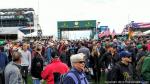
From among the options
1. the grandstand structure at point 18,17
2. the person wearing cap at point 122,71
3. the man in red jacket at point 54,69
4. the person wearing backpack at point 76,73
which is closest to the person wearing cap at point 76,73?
the person wearing backpack at point 76,73

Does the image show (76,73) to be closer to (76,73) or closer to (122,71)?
(76,73)

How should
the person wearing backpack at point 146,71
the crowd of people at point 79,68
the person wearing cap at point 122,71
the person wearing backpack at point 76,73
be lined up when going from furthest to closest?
the person wearing backpack at point 146,71, the person wearing cap at point 122,71, the crowd of people at point 79,68, the person wearing backpack at point 76,73

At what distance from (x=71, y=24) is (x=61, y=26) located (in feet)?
10.5

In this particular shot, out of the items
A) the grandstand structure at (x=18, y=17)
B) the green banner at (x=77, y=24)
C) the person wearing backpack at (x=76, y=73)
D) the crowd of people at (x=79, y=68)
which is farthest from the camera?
the grandstand structure at (x=18, y=17)

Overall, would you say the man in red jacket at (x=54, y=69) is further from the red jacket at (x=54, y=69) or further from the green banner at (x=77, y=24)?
the green banner at (x=77, y=24)

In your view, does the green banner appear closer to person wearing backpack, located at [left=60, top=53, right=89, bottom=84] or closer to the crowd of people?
the crowd of people

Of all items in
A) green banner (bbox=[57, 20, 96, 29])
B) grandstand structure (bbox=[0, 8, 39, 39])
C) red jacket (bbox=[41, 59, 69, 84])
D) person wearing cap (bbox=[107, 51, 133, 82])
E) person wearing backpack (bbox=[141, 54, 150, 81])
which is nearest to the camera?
person wearing cap (bbox=[107, 51, 133, 82])

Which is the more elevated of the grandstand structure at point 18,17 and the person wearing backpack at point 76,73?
the person wearing backpack at point 76,73

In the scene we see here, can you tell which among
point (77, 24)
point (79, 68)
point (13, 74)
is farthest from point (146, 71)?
point (77, 24)

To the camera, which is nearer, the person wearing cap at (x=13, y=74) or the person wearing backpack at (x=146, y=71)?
the person wearing cap at (x=13, y=74)

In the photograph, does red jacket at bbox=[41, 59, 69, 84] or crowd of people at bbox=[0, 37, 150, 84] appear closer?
crowd of people at bbox=[0, 37, 150, 84]

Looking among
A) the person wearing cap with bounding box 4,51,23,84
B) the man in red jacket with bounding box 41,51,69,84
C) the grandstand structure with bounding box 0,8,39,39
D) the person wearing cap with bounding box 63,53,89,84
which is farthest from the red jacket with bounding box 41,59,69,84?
the grandstand structure with bounding box 0,8,39,39

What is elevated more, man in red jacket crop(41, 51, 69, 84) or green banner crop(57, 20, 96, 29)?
man in red jacket crop(41, 51, 69, 84)

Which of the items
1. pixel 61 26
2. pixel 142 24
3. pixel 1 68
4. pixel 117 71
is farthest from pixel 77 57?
pixel 61 26
